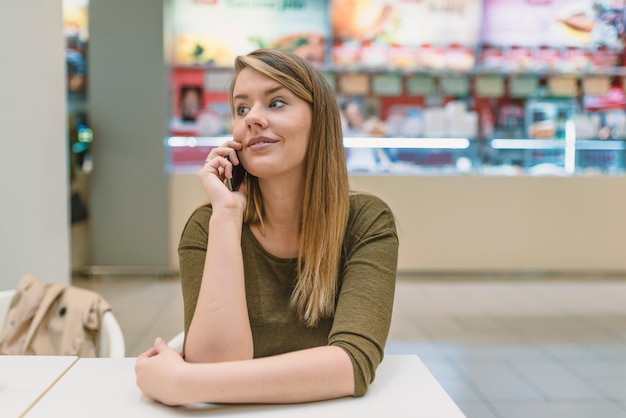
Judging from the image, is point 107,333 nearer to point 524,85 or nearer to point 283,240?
point 283,240

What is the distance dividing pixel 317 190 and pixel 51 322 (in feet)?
3.05

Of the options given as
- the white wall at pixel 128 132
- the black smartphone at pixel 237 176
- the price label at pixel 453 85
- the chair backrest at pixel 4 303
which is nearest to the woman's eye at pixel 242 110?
the black smartphone at pixel 237 176

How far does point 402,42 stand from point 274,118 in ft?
16.8

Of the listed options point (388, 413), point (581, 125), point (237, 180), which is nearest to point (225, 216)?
point (237, 180)

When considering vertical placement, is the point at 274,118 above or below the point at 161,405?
above

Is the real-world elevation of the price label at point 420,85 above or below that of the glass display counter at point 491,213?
above

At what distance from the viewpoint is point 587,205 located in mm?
6027

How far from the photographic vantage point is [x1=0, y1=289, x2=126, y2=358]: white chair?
5.90 feet

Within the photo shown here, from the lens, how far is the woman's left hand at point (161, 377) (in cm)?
109

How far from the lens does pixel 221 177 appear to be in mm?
1543

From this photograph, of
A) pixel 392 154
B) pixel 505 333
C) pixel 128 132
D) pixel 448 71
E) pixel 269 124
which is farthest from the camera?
pixel 448 71

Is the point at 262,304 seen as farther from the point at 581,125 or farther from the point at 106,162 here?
the point at 581,125

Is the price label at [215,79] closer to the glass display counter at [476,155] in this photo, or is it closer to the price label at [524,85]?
the glass display counter at [476,155]

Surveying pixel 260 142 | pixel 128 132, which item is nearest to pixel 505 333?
pixel 260 142
